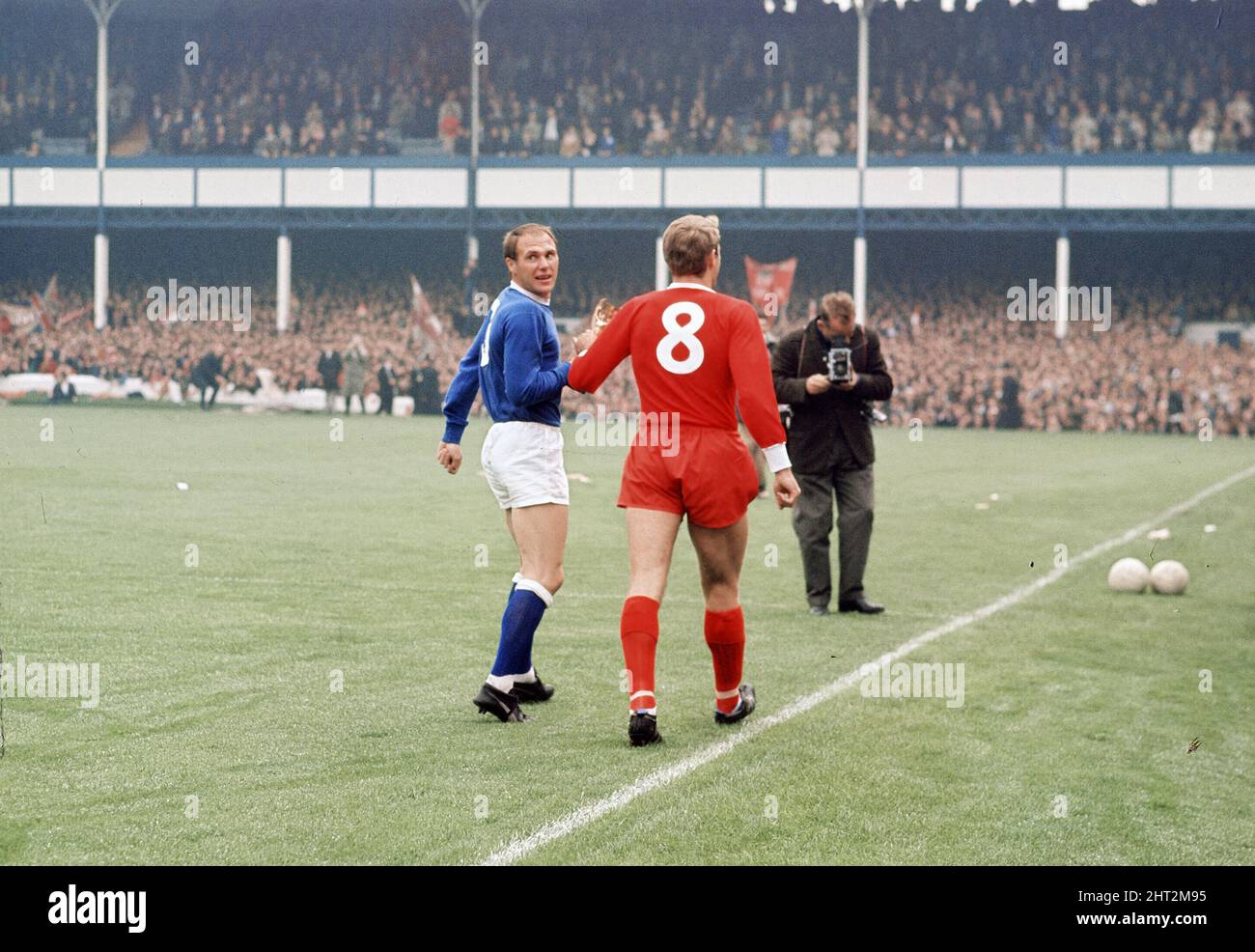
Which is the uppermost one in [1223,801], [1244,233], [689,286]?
[1244,233]

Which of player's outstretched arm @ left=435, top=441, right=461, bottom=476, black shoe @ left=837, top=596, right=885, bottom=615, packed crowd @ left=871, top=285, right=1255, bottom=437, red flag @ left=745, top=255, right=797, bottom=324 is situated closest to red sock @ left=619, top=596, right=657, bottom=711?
player's outstretched arm @ left=435, top=441, right=461, bottom=476

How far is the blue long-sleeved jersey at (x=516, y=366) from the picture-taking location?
6.88 m

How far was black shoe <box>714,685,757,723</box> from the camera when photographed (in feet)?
22.8

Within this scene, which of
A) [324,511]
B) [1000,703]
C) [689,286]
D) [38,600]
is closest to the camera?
[689,286]

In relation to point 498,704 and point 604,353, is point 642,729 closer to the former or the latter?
point 498,704

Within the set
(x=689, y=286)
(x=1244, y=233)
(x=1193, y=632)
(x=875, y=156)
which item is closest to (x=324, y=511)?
(x=1193, y=632)

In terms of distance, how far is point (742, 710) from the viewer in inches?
276

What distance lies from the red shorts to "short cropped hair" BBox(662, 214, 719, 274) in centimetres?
65

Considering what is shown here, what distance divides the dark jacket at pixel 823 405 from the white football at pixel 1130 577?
90.5 inches

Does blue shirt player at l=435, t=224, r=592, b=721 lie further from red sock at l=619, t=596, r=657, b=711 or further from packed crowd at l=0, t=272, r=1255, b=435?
packed crowd at l=0, t=272, r=1255, b=435

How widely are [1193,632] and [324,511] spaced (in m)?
8.96

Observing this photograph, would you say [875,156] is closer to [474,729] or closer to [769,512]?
[769,512]

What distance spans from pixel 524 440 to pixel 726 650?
1.24 metres

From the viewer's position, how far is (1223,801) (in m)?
5.84
